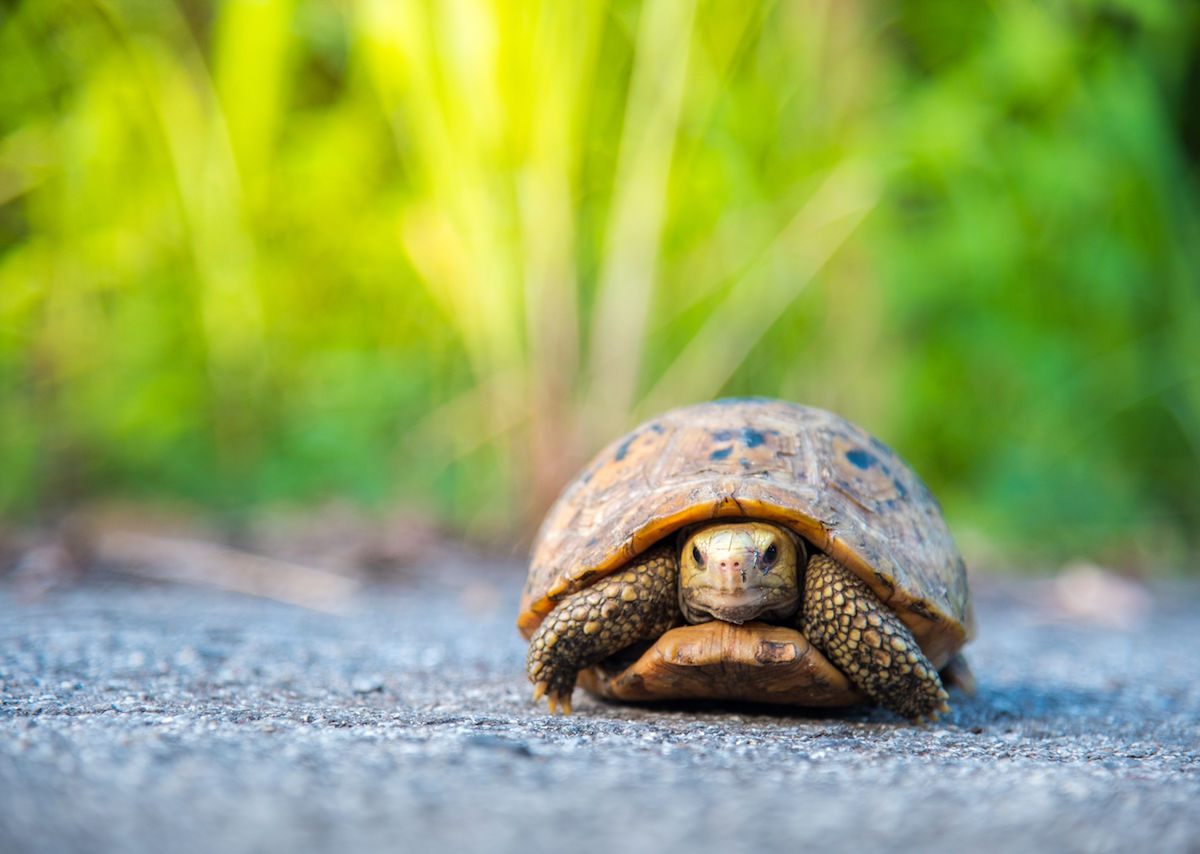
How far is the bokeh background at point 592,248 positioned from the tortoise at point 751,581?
2.03m

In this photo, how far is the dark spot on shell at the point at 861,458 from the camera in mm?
1774

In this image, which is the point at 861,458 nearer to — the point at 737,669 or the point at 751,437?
the point at 751,437

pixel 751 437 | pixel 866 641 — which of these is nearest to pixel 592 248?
pixel 751 437

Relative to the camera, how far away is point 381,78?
13.0 feet

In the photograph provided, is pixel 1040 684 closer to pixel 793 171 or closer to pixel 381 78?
pixel 793 171

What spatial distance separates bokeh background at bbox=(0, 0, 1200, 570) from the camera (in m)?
3.89

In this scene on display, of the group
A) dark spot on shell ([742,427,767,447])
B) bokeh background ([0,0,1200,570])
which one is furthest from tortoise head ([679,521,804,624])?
bokeh background ([0,0,1200,570])

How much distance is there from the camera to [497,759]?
108cm

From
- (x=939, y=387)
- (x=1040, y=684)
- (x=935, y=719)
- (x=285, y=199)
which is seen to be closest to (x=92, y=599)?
(x=935, y=719)

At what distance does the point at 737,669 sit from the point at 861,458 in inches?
19.0

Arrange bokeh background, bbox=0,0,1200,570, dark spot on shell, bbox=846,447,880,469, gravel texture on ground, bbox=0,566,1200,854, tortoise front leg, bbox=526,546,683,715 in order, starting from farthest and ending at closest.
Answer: bokeh background, bbox=0,0,1200,570
dark spot on shell, bbox=846,447,880,469
tortoise front leg, bbox=526,546,683,715
gravel texture on ground, bbox=0,566,1200,854

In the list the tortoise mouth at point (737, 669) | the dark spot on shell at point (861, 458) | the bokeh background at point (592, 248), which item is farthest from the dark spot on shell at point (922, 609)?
the bokeh background at point (592, 248)

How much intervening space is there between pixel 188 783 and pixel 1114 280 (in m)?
4.89

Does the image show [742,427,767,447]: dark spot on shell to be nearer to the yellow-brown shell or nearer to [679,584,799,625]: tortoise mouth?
the yellow-brown shell
